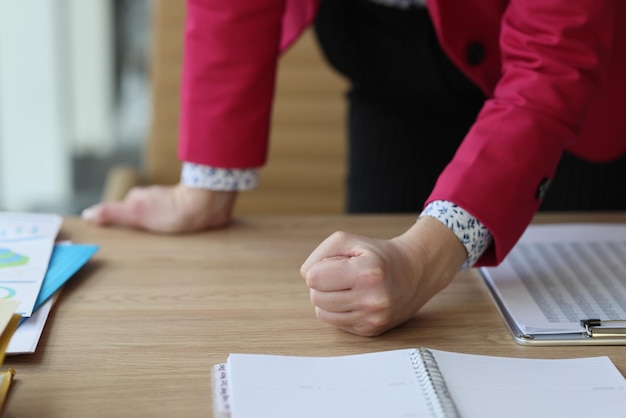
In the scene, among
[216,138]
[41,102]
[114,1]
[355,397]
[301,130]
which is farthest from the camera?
[114,1]

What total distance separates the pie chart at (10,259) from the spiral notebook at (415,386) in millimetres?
311

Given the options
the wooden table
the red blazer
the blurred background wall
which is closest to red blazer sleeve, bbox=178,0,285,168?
the red blazer

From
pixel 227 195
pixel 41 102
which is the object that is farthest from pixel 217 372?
pixel 41 102

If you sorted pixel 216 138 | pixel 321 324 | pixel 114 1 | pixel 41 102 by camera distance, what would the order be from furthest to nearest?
pixel 114 1
pixel 41 102
pixel 216 138
pixel 321 324

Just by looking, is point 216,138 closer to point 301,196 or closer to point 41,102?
point 301,196

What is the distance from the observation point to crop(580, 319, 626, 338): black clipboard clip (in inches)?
31.6

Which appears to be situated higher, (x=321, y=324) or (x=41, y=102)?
(x=321, y=324)

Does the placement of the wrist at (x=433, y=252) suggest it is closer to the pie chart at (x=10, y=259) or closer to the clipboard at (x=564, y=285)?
the clipboard at (x=564, y=285)

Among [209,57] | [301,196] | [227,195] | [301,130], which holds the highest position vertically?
[209,57]

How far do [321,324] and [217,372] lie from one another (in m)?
0.15

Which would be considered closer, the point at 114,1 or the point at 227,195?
the point at 227,195

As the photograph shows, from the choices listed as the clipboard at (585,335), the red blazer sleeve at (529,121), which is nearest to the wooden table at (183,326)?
the clipboard at (585,335)

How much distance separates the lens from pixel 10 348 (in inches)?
28.9

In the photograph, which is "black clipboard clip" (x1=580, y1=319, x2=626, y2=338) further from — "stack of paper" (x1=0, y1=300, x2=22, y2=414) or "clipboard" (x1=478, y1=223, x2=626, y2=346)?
"stack of paper" (x1=0, y1=300, x2=22, y2=414)
